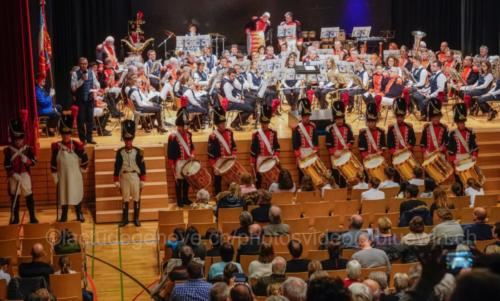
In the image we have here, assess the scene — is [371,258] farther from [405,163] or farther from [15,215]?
[15,215]

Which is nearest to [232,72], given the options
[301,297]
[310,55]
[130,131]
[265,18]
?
[310,55]

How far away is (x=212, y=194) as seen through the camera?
16.1 meters

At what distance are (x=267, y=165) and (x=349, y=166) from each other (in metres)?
1.49

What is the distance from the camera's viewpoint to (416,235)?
1023 centimetres

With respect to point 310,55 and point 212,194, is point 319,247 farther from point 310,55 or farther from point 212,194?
point 310,55

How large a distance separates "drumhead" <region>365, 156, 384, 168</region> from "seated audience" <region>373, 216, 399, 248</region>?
5.04 m

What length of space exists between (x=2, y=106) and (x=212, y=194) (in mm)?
4241

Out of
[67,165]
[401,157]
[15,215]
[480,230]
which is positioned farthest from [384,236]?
[15,215]

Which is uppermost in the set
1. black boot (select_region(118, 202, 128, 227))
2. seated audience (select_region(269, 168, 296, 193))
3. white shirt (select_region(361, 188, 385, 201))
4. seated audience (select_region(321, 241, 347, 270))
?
seated audience (select_region(269, 168, 296, 193))

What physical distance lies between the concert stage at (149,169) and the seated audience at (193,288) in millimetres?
7110

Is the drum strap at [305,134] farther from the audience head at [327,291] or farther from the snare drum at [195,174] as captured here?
the audience head at [327,291]

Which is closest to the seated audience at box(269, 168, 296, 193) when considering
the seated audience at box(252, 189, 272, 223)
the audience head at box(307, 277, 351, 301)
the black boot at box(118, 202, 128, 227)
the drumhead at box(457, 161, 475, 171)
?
the seated audience at box(252, 189, 272, 223)

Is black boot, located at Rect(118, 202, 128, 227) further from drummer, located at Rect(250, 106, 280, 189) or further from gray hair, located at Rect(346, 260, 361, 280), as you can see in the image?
gray hair, located at Rect(346, 260, 361, 280)

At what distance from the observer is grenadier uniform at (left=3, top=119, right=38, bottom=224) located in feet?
46.5
